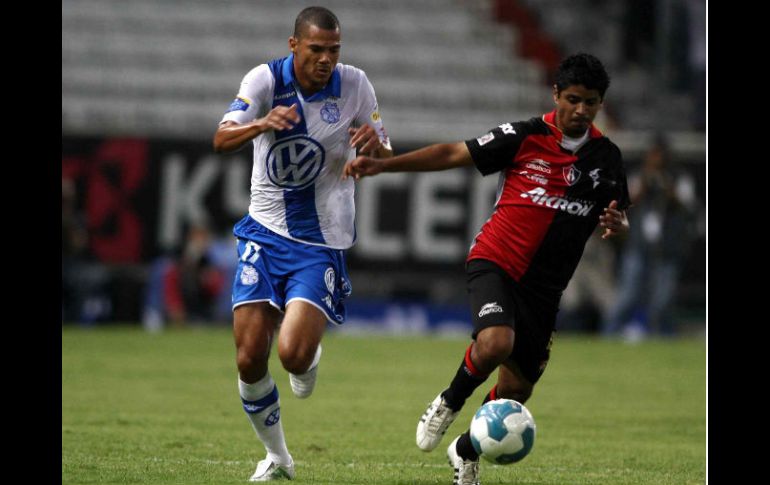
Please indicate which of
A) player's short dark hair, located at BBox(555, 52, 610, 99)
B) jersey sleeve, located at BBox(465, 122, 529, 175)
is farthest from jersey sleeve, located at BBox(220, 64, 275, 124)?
player's short dark hair, located at BBox(555, 52, 610, 99)

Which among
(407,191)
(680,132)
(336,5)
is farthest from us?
(336,5)

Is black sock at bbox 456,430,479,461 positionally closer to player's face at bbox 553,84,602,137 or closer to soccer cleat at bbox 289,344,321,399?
soccer cleat at bbox 289,344,321,399

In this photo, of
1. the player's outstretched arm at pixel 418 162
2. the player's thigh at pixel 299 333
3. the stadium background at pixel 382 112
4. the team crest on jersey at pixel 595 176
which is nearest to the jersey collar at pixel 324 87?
the player's outstretched arm at pixel 418 162

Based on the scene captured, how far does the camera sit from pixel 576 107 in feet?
25.1

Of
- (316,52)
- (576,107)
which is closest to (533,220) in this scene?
(576,107)

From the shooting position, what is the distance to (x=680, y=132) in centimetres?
2367

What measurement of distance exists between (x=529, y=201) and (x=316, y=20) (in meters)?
1.62

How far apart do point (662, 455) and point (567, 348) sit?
9.59 meters

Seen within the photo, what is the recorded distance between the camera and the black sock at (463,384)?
7.59 metres

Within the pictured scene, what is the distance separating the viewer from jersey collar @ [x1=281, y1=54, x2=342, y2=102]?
7891 mm

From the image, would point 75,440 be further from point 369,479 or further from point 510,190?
point 510,190
